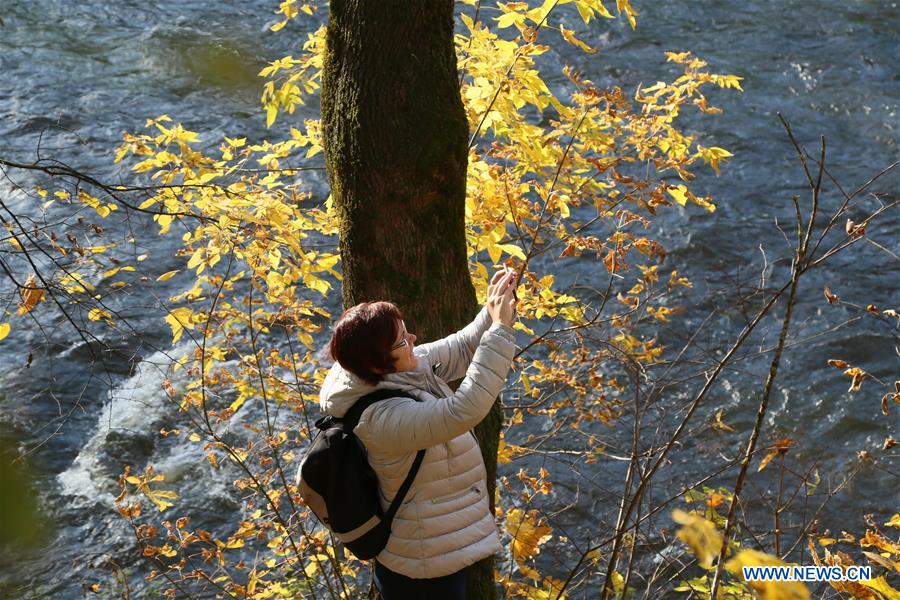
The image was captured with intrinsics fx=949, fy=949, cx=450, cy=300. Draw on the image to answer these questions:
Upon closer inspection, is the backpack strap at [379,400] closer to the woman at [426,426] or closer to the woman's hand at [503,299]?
the woman at [426,426]

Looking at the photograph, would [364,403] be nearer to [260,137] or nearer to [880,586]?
[880,586]

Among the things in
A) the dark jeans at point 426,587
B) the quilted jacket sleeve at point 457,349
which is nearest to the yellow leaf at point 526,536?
the dark jeans at point 426,587

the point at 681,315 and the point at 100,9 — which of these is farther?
the point at 100,9

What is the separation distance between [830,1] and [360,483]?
11.8 m

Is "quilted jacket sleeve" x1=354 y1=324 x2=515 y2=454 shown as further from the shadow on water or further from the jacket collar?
the shadow on water

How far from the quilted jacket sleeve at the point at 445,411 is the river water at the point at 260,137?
3.06m

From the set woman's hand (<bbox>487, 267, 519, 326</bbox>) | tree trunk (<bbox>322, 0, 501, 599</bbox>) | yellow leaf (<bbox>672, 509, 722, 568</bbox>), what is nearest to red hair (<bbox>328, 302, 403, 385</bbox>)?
woman's hand (<bbox>487, 267, 519, 326</bbox>)

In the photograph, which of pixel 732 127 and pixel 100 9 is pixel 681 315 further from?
pixel 100 9

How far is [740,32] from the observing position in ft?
38.0

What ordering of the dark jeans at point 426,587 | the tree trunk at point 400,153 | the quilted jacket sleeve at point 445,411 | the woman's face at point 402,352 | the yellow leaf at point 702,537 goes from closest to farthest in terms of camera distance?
the yellow leaf at point 702,537 < the quilted jacket sleeve at point 445,411 < the woman's face at point 402,352 < the dark jeans at point 426,587 < the tree trunk at point 400,153

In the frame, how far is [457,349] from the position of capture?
2711 mm

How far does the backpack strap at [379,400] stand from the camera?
2451 millimetres

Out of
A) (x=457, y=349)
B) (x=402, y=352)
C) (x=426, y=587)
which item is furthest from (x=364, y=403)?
(x=426, y=587)

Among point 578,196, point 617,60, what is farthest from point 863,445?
point 617,60
